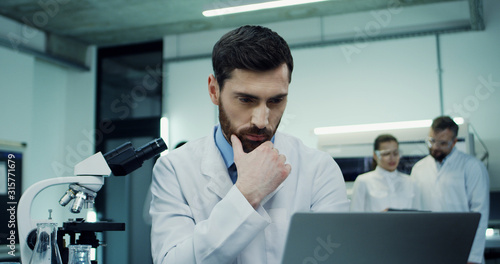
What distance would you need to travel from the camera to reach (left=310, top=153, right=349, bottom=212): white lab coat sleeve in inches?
48.5

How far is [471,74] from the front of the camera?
448 centimetres

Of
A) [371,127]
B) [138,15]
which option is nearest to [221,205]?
[371,127]

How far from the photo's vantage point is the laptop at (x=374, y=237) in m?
0.82

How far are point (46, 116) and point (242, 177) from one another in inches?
204

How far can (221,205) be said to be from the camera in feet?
3.46

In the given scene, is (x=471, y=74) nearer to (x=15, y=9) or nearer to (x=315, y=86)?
(x=315, y=86)

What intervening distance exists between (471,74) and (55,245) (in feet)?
14.1

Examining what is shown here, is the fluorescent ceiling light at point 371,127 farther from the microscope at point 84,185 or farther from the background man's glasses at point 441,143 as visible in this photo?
the microscope at point 84,185

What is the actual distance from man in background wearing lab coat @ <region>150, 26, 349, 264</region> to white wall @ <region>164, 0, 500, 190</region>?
11.7ft

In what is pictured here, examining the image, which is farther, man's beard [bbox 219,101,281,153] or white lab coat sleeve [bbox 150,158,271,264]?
man's beard [bbox 219,101,281,153]

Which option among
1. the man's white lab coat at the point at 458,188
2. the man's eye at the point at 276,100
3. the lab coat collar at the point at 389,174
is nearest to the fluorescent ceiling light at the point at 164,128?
the lab coat collar at the point at 389,174

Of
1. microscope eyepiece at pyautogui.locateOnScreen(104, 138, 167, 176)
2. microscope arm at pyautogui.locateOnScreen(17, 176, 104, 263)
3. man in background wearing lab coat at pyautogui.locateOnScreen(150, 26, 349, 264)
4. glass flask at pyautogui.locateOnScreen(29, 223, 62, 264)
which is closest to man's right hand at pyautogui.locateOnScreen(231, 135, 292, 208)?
man in background wearing lab coat at pyautogui.locateOnScreen(150, 26, 349, 264)

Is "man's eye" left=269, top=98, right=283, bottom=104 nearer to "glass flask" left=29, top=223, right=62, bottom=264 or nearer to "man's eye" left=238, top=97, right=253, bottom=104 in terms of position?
"man's eye" left=238, top=97, right=253, bottom=104

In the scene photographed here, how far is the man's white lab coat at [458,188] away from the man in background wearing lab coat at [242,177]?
2.68 meters
